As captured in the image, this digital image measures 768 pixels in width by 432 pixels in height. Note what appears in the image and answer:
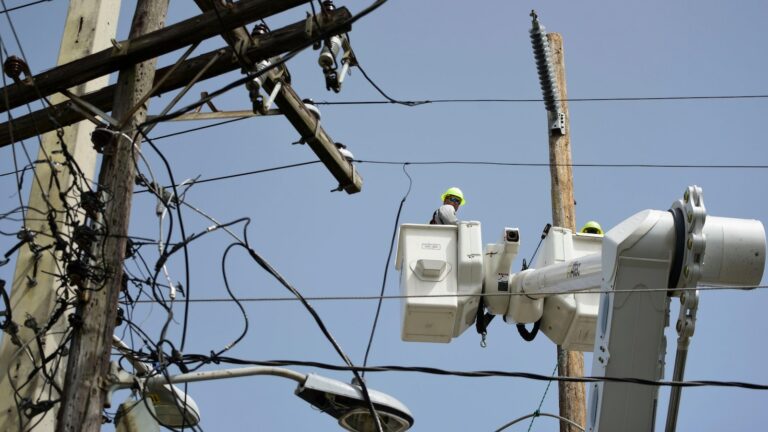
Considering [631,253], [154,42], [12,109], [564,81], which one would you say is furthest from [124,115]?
[564,81]

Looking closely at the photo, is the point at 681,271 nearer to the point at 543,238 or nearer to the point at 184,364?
the point at 184,364

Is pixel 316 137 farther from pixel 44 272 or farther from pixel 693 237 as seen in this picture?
pixel 693 237

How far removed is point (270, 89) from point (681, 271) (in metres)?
3.11

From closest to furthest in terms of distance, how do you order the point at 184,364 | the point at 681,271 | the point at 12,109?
the point at 681,271
the point at 184,364
the point at 12,109

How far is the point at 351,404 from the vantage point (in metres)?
7.30

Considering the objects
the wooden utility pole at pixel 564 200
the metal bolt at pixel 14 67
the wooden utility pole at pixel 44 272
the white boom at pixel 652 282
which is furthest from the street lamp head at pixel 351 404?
the wooden utility pole at pixel 564 200

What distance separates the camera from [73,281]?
6621 millimetres

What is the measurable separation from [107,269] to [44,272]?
0.74 metres

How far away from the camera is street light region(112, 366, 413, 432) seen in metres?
6.97

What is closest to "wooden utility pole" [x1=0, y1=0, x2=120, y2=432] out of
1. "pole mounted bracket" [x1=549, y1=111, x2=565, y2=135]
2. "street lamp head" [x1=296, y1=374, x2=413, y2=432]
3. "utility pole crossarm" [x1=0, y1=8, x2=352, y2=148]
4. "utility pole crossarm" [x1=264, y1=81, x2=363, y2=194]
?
"utility pole crossarm" [x1=0, y1=8, x2=352, y2=148]

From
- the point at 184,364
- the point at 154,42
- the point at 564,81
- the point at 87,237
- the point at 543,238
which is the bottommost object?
the point at 184,364

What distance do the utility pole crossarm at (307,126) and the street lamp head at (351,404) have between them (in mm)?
2089

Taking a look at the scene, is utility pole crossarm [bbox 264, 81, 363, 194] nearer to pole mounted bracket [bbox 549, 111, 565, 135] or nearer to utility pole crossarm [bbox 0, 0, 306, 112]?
utility pole crossarm [bbox 0, 0, 306, 112]

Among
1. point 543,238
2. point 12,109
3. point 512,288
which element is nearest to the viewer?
point 12,109
